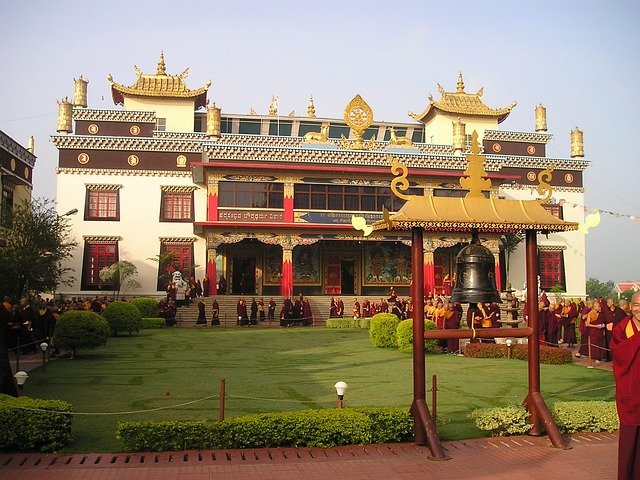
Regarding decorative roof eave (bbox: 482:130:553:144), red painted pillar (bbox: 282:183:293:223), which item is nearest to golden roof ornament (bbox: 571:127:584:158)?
decorative roof eave (bbox: 482:130:553:144)

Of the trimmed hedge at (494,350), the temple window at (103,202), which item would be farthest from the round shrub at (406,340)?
the temple window at (103,202)

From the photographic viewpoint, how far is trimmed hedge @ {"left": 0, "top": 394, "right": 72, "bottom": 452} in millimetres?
7723

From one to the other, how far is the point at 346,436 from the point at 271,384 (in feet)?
15.2

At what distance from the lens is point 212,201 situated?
32.8 meters

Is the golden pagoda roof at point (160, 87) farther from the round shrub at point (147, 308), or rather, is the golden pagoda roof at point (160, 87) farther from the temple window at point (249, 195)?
the round shrub at point (147, 308)

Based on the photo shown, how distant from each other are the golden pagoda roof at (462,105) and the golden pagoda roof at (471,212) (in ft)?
115

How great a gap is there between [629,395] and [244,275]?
30.1m

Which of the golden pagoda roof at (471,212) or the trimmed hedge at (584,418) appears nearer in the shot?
the golden pagoda roof at (471,212)

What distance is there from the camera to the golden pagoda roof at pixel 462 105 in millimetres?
42781

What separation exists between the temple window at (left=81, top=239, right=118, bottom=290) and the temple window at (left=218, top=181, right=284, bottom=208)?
6.67m

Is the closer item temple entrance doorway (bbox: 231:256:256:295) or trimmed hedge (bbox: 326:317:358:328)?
trimmed hedge (bbox: 326:317:358:328)

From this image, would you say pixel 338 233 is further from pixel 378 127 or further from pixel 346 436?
pixel 346 436

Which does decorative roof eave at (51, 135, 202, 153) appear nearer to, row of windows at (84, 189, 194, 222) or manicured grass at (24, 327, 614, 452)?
row of windows at (84, 189, 194, 222)

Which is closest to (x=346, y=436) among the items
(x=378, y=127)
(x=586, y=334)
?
(x=586, y=334)
